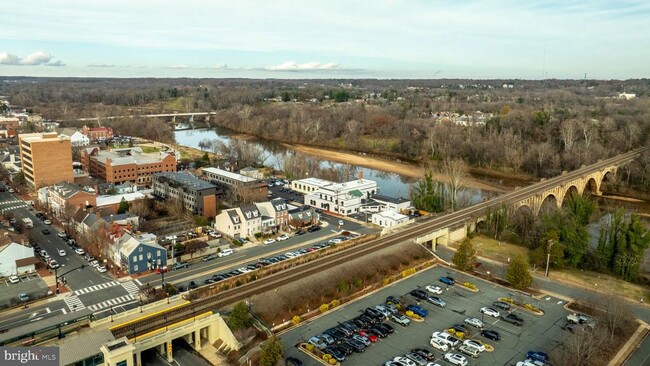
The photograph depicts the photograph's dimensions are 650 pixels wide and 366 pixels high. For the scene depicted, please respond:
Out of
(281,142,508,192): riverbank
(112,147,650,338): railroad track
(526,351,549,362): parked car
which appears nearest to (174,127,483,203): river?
(281,142,508,192): riverbank

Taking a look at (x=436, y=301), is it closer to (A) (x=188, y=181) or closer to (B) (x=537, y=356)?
(B) (x=537, y=356)

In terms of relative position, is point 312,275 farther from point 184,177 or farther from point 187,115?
point 187,115

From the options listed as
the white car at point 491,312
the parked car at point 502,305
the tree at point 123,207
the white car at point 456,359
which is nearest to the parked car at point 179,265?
the tree at point 123,207

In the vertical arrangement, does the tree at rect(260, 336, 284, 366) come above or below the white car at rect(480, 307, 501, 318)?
above

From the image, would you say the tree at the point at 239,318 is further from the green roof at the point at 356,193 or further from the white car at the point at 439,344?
the green roof at the point at 356,193

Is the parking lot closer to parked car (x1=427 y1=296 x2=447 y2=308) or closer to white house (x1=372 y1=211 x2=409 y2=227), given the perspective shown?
parked car (x1=427 y1=296 x2=447 y2=308)
